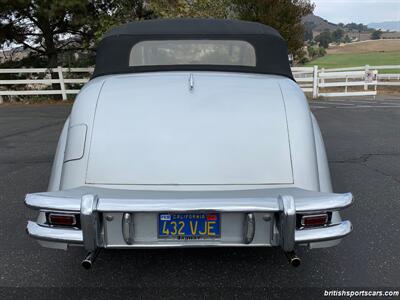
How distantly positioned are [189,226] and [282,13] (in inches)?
627

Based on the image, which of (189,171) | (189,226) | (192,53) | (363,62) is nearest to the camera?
(189,226)

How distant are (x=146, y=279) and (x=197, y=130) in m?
1.16

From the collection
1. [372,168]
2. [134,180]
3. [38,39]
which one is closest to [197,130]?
[134,180]

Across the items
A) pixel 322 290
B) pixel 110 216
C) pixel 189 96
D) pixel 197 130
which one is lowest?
pixel 322 290

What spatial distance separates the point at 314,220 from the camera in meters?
2.20

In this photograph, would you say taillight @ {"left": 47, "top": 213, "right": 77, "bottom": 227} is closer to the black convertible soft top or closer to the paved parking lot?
the paved parking lot

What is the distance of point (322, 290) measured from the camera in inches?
99.5

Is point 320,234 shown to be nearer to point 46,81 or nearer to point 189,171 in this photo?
point 189,171

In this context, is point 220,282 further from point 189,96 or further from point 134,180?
point 189,96

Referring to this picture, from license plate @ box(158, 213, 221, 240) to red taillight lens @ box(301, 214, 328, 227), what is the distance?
1.69ft

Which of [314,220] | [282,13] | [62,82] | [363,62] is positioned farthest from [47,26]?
[363,62]

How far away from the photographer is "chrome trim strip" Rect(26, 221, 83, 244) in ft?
7.07

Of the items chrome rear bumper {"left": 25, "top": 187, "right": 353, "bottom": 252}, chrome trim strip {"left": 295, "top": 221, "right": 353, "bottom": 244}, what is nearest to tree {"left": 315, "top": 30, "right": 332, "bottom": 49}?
chrome trim strip {"left": 295, "top": 221, "right": 353, "bottom": 244}

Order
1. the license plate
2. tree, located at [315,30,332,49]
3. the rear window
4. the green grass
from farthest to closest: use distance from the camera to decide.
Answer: tree, located at [315,30,332,49] → the green grass → the rear window → the license plate
